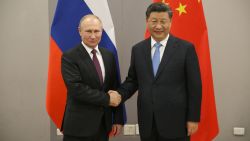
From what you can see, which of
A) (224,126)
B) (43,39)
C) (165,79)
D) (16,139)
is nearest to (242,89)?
(224,126)

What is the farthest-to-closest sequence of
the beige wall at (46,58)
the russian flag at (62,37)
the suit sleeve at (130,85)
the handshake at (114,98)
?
1. the beige wall at (46,58)
2. the russian flag at (62,37)
3. the suit sleeve at (130,85)
4. the handshake at (114,98)

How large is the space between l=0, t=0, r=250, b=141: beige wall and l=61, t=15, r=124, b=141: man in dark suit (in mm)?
1117

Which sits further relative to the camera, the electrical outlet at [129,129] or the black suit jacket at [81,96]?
the electrical outlet at [129,129]

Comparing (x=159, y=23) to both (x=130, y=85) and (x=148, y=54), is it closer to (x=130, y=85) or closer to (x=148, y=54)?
(x=148, y=54)

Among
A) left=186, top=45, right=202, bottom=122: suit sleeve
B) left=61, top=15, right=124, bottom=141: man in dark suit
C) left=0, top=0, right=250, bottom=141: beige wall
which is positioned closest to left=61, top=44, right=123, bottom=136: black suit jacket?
left=61, top=15, right=124, bottom=141: man in dark suit

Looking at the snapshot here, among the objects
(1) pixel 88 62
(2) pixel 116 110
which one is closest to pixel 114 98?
(2) pixel 116 110

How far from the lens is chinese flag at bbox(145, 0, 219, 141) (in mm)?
2557

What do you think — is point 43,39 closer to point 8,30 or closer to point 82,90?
point 8,30

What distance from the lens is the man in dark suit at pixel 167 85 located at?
1.98 m

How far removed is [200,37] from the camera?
2572mm

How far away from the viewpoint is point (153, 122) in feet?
6.65

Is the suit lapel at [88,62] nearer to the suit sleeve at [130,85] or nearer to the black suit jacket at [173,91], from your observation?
the suit sleeve at [130,85]

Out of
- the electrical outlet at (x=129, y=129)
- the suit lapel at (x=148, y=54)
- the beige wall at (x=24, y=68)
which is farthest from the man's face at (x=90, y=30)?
the electrical outlet at (x=129, y=129)

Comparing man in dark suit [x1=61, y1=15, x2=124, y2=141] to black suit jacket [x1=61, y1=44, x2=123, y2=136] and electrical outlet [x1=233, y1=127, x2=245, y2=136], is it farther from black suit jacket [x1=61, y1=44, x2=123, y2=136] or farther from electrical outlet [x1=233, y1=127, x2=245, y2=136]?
electrical outlet [x1=233, y1=127, x2=245, y2=136]
